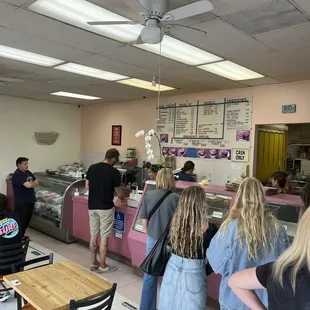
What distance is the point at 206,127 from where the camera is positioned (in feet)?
20.8

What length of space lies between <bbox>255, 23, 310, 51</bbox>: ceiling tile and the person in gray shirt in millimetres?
1698

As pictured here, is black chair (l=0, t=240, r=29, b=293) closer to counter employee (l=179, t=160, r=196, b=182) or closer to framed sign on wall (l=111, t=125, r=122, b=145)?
counter employee (l=179, t=160, r=196, b=182)

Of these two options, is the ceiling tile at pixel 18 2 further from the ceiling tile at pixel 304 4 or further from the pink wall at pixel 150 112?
the pink wall at pixel 150 112

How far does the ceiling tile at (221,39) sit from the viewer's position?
3.01m

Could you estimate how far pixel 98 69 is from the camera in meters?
4.84

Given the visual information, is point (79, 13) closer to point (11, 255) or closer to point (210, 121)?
point (11, 255)

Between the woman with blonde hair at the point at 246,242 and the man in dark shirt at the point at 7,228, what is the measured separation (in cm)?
221

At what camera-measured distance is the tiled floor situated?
3.56 metres

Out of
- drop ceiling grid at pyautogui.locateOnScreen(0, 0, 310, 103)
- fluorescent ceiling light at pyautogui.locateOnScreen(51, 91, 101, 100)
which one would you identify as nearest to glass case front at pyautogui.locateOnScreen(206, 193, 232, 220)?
drop ceiling grid at pyautogui.locateOnScreen(0, 0, 310, 103)

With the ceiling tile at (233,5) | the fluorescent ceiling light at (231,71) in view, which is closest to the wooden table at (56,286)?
the ceiling tile at (233,5)

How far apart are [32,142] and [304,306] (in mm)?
8031

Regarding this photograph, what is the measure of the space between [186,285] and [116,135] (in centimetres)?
625

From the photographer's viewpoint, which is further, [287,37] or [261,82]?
[261,82]

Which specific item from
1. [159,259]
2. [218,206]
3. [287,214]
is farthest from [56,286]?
[287,214]
